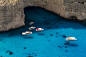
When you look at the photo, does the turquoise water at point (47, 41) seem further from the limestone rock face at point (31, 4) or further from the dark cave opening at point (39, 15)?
the limestone rock face at point (31, 4)

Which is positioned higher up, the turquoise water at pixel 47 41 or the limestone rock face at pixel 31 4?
the limestone rock face at pixel 31 4

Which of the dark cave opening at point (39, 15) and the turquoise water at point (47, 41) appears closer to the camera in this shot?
the turquoise water at point (47, 41)

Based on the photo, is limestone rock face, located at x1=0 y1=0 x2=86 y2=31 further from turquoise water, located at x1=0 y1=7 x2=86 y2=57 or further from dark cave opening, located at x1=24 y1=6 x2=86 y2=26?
turquoise water, located at x1=0 y1=7 x2=86 y2=57

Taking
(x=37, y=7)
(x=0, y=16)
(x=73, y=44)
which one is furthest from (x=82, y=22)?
(x=0, y=16)

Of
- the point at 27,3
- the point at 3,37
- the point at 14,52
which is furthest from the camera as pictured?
the point at 27,3

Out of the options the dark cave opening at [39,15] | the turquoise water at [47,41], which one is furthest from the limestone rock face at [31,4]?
the turquoise water at [47,41]

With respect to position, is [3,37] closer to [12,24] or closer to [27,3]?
[12,24]
